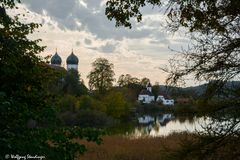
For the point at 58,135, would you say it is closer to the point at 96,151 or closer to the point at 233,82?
the point at 233,82

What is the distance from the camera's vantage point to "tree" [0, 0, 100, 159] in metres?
4.80

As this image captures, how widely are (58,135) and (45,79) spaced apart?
3.97 meters

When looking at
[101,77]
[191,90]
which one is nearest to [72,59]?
[101,77]

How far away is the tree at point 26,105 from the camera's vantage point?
4.80 meters

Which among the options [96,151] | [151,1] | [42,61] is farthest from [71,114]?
[151,1]

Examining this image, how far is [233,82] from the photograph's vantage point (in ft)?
25.9

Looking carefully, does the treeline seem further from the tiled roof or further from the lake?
the tiled roof

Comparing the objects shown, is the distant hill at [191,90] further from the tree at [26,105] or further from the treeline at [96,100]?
the treeline at [96,100]

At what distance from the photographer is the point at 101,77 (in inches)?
3162

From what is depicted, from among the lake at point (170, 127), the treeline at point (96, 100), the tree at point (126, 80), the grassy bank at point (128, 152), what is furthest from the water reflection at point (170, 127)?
the tree at point (126, 80)

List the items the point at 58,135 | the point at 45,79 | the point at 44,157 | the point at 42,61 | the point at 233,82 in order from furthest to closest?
the point at 42,61 < the point at 45,79 < the point at 233,82 < the point at 58,135 < the point at 44,157

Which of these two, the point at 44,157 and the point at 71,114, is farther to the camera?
the point at 71,114

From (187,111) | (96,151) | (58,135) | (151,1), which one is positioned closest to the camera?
(58,135)

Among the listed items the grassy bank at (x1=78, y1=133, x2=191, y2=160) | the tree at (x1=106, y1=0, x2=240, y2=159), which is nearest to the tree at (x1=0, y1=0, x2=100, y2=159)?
the tree at (x1=106, y1=0, x2=240, y2=159)
